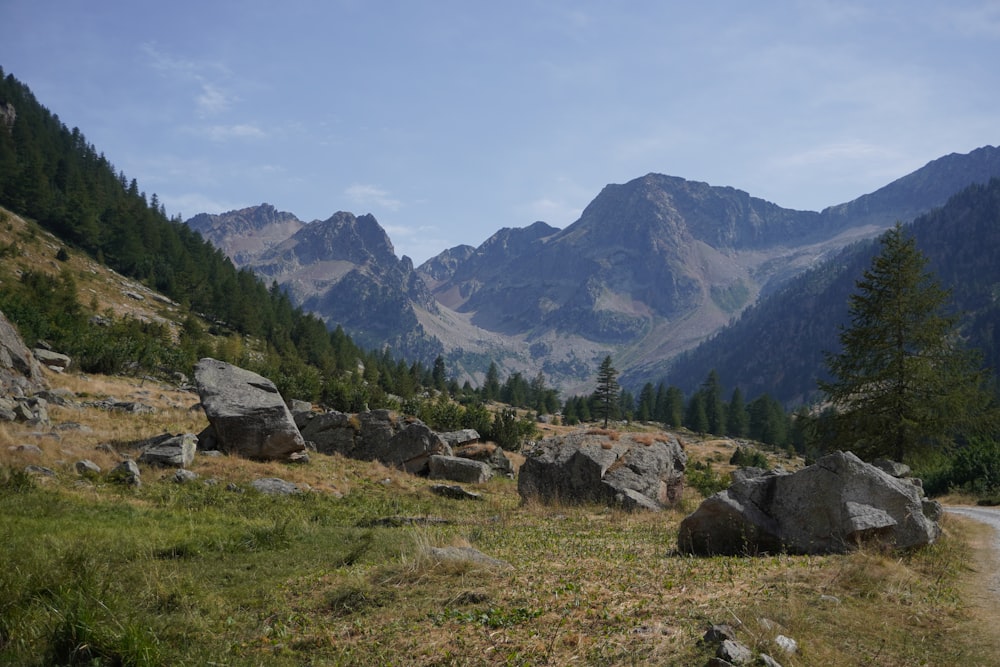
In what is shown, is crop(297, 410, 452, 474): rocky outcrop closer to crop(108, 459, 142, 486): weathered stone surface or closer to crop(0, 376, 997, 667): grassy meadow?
crop(108, 459, 142, 486): weathered stone surface

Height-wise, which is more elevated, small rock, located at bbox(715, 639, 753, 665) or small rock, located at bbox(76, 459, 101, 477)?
small rock, located at bbox(715, 639, 753, 665)

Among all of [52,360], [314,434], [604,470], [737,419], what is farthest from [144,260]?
[737,419]

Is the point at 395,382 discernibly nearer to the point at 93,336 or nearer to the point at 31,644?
the point at 93,336

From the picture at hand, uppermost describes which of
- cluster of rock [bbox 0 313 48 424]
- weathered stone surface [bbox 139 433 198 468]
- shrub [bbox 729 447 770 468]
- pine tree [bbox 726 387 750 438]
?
cluster of rock [bbox 0 313 48 424]

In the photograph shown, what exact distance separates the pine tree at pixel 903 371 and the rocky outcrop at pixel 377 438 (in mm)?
18945

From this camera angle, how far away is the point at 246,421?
2325 cm

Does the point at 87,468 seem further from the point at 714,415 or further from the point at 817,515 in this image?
the point at 714,415

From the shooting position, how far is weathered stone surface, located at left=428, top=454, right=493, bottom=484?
27547 mm

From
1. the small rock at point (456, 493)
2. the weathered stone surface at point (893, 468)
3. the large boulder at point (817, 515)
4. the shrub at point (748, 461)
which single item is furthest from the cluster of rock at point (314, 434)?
the shrub at point (748, 461)

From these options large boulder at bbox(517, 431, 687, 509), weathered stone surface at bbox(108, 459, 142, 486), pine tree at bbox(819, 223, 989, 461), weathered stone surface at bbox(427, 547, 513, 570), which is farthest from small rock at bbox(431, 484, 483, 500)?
pine tree at bbox(819, 223, 989, 461)

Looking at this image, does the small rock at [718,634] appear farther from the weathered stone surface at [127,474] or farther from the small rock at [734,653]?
the weathered stone surface at [127,474]

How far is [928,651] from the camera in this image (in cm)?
647

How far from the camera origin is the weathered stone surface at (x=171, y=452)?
61.9 ft

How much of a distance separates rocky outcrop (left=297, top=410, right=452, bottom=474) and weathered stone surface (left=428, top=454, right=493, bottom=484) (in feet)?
2.63
